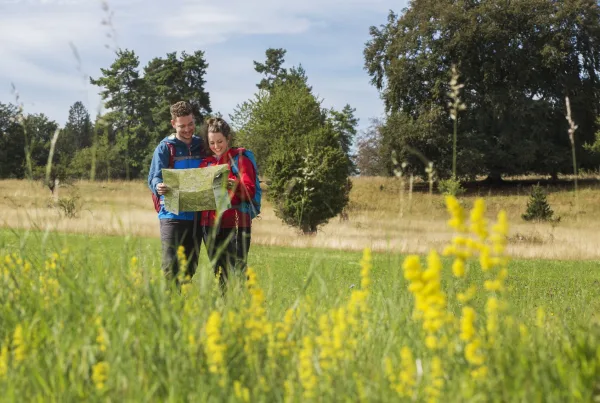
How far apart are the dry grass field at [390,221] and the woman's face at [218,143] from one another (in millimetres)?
1539

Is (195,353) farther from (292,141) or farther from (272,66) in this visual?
(272,66)

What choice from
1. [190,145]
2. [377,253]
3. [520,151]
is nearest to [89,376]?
[190,145]

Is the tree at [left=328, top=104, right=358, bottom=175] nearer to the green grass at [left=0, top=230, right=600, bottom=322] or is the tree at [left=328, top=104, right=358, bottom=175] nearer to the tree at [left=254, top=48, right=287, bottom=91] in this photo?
the tree at [left=254, top=48, right=287, bottom=91]

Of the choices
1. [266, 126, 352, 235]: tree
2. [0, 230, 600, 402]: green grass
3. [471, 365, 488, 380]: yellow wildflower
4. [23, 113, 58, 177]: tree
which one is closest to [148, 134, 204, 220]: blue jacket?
[23, 113, 58, 177]: tree

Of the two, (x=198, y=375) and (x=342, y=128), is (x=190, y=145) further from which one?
(x=342, y=128)

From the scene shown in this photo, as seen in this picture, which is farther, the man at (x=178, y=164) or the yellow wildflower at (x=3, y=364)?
the man at (x=178, y=164)

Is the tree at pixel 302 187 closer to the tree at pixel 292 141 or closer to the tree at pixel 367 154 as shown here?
the tree at pixel 292 141

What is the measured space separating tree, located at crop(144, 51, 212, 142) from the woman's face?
169 feet

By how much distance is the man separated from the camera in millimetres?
5863

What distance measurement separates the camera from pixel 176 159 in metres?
6.01

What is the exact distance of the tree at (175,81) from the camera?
57.2 m

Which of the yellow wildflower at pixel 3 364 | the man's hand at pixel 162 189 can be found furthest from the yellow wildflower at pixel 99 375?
the man's hand at pixel 162 189

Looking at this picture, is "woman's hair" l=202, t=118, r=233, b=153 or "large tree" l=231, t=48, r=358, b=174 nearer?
"woman's hair" l=202, t=118, r=233, b=153

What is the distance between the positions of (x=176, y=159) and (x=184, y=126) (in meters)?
0.31
